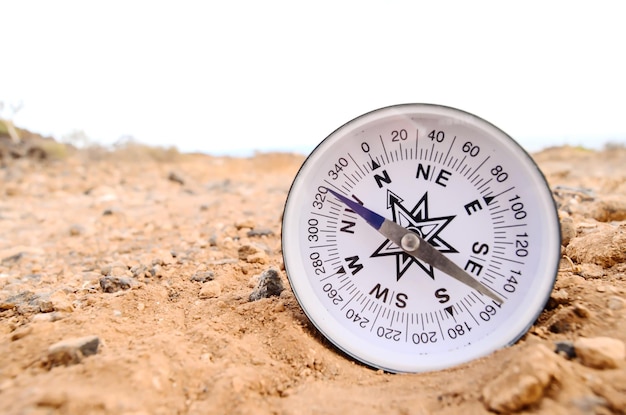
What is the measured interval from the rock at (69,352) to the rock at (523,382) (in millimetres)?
1226

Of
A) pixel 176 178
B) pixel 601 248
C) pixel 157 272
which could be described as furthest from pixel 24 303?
pixel 176 178

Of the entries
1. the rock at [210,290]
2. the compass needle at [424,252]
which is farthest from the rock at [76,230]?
the compass needle at [424,252]

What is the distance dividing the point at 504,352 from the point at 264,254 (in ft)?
5.22

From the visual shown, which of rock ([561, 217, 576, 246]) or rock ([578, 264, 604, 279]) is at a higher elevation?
rock ([561, 217, 576, 246])

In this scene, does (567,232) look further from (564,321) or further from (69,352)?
(69,352)

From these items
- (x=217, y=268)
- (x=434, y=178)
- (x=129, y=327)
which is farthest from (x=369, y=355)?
(x=217, y=268)

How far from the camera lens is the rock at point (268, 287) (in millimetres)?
2108

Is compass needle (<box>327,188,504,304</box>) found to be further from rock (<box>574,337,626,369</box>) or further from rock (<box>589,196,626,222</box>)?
rock (<box>589,196,626,222</box>)

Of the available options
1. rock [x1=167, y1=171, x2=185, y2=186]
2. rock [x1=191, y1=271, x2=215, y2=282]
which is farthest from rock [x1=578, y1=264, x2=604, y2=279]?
rock [x1=167, y1=171, x2=185, y2=186]

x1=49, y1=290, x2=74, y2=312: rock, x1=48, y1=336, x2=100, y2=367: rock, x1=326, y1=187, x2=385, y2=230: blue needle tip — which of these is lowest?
x1=49, y1=290, x2=74, y2=312: rock

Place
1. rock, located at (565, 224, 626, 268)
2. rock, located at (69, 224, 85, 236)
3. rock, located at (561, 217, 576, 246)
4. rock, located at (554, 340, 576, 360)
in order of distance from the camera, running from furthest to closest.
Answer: rock, located at (69, 224, 85, 236) → rock, located at (561, 217, 576, 246) → rock, located at (565, 224, 626, 268) → rock, located at (554, 340, 576, 360)

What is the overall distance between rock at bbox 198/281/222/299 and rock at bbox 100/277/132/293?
38 centimetres

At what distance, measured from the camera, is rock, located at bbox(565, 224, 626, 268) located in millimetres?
2076

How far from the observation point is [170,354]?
5.11 ft
